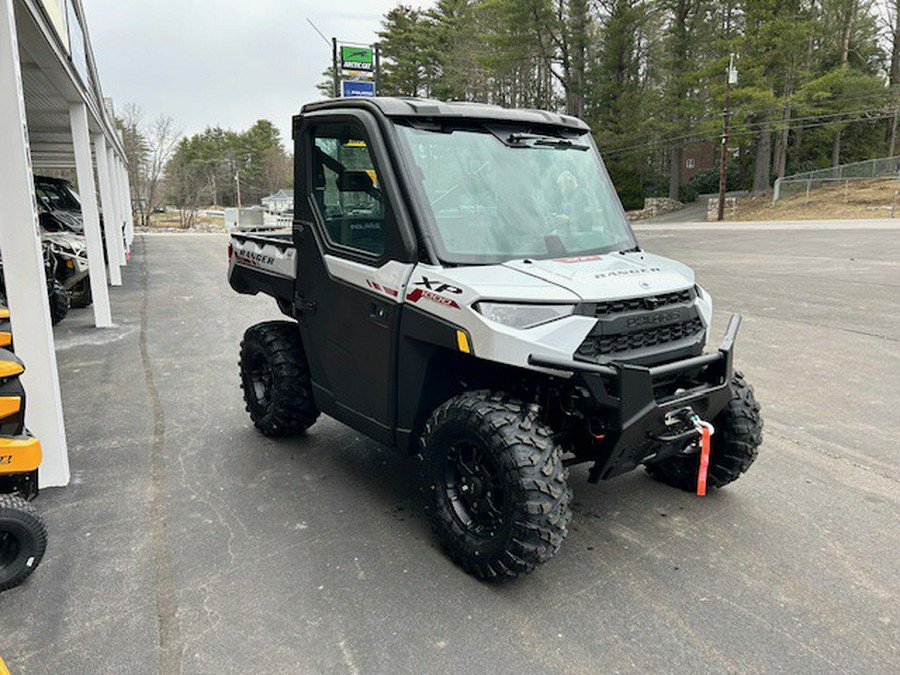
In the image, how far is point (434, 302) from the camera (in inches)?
115

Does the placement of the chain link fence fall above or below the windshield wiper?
above

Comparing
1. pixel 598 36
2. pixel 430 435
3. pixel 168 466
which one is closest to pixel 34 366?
pixel 168 466

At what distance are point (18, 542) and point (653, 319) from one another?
3.05m

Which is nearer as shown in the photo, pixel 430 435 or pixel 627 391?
pixel 627 391

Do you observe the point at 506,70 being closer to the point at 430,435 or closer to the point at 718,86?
the point at 718,86

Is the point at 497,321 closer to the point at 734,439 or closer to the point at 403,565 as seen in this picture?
the point at 403,565

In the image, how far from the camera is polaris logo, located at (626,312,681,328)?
9.39 ft

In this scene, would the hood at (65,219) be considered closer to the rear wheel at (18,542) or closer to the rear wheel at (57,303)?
the rear wheel at (57,303)

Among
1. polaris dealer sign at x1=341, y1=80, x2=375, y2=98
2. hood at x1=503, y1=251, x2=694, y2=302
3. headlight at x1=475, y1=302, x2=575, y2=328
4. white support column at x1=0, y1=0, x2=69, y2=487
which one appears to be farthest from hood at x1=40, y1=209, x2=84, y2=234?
headlight at x1=475, y1=302, x2=575, y2=328

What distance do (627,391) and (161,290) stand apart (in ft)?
38.3

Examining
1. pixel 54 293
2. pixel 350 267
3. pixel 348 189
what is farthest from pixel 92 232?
pixel 350 267

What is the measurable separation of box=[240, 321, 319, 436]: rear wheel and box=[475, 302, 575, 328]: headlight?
6.88ft

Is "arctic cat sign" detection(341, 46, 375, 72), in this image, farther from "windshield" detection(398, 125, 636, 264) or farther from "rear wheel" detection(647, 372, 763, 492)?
"rear wheel" detection(647, 372, 763, 492)

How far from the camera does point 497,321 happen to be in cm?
272
